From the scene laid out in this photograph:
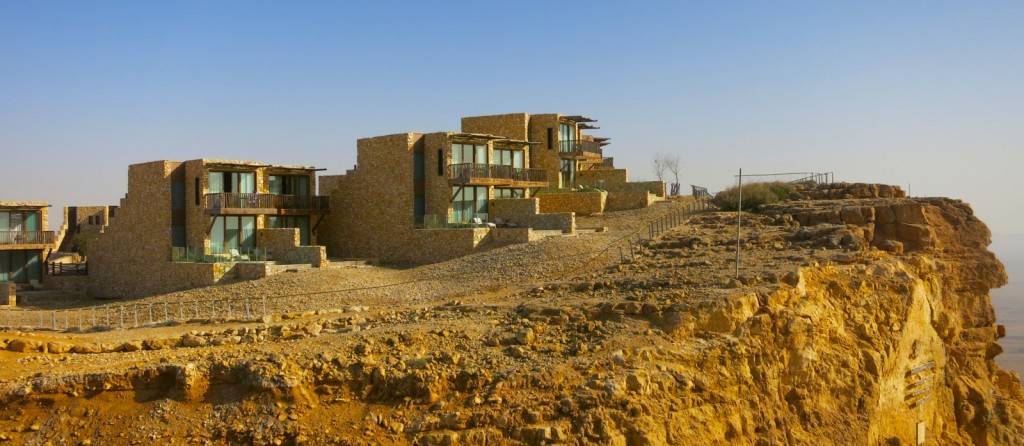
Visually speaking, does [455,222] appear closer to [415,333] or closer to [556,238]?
[556,238]

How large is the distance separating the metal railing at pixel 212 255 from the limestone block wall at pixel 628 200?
17891 mm

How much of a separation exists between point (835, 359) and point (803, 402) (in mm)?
1762

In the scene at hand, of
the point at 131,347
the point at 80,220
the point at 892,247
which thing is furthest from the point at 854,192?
the point at 80,220

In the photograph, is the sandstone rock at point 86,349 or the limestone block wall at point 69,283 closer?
the sandstone rock at point 86,349

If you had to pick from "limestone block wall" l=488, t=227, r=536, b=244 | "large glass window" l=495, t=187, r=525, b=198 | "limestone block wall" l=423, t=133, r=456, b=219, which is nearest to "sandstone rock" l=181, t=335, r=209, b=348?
"limestone block wall" l=488, t=227, r=536, b=244

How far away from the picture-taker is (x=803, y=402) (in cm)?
1912

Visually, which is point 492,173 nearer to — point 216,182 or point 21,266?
point 216,182

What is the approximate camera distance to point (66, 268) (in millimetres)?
40812

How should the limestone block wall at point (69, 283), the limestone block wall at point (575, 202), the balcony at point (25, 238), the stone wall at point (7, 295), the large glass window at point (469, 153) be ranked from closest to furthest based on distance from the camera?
the stone wall at point (7, 295) → the large glass window at point (469, 153) → the limestone block wall at point (69, 283) → the balcony at point (25, 238) → the limestone block wall at point (575, 202)

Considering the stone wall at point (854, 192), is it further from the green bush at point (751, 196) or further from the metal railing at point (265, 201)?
the metal railing at point (265, 201)

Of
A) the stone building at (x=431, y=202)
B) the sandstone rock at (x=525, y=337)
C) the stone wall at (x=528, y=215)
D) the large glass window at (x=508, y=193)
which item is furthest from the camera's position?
the large glass window at (x=508, y=193)

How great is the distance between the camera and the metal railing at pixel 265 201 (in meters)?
35.8

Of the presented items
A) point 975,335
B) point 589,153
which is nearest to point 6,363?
point 975,335


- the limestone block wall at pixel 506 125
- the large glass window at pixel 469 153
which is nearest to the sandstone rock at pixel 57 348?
the large glass window at pixel 469 153
